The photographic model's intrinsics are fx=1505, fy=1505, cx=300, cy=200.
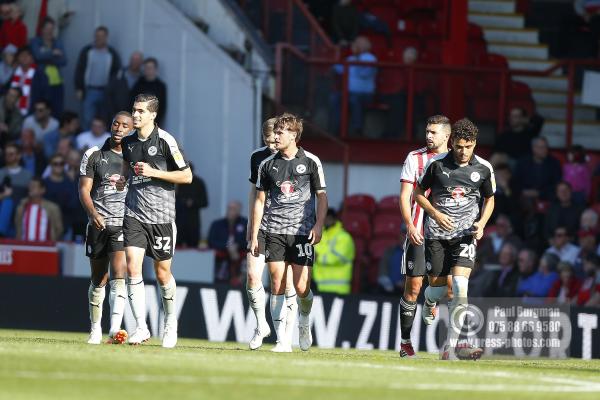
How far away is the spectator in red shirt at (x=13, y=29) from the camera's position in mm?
22812

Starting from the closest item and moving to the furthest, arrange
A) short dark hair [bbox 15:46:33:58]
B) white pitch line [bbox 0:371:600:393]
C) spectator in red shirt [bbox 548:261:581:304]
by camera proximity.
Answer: white pitch line [bbox 0:371:600:393], spectator in red shirt [bbox 548:261:581:304], short dark hair [bbox 15:46:33:58]

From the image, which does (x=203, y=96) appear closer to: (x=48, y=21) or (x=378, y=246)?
(x=48, y=21)

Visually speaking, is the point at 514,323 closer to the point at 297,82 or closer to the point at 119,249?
the point at 119,249

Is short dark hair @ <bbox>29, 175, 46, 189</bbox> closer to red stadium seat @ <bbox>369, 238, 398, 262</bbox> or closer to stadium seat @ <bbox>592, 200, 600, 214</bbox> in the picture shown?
red stadium seat @ <bbox>369, 238, 398, 262</bbox>

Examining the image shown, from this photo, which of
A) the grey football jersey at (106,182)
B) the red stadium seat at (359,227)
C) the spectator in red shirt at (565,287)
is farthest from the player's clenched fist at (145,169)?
the red stadium seat at (359,227)

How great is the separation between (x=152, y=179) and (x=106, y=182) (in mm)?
867

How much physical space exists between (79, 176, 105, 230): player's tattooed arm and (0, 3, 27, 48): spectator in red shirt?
9.94 m

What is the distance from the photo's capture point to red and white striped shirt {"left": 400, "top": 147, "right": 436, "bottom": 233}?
1320 centimetres

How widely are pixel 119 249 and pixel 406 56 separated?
10.3 metres

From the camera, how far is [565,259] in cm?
1931

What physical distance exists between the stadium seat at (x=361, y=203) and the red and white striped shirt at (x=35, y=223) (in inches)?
171

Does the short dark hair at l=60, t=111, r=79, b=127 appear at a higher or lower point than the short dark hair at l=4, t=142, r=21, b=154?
higher

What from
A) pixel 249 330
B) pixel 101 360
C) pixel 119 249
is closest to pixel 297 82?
pixel 249 330

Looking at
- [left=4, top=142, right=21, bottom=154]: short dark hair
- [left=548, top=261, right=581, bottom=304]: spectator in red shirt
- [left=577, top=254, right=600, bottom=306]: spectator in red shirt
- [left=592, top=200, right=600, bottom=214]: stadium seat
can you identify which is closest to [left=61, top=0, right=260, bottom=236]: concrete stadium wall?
[left=4, top=142, right=21, bottom=154]: short dark hair
